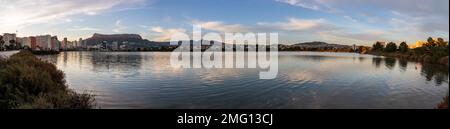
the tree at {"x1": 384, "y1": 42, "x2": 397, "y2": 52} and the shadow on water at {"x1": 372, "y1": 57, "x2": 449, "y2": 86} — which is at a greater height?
the tree at {"x1": 384, "y1": 42, "x2": 397, "y2": 52}

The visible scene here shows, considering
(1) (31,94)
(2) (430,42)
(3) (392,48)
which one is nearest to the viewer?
(1) (31,94)

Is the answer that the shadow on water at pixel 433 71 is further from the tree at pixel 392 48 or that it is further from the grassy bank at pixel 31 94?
the tree at pixel 392 48

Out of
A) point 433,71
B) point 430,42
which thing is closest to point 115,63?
point 433,71

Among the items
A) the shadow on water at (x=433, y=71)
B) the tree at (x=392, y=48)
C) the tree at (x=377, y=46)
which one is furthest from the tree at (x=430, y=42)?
the tree at (x=377, y=46)

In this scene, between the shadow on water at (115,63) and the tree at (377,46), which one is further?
the tree at (377,46)

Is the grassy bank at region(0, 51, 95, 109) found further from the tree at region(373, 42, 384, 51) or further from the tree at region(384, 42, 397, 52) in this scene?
the tree at region(373, 42, 384, 51)

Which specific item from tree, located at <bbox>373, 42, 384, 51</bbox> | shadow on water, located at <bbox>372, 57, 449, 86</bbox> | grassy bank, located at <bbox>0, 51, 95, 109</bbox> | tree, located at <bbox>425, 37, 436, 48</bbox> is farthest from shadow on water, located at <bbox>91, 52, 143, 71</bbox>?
tree, located at <bbox>373, 42, 384, 51</bbox>

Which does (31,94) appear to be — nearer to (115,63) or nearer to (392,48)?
(115,63)

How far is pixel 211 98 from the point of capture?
21750 mm

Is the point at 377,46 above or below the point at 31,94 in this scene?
above

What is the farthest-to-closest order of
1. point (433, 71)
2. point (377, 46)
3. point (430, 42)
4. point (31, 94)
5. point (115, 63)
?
point (377, 46), point (430, 42), point (115, 63), point (433, 71), point (31, 94)
